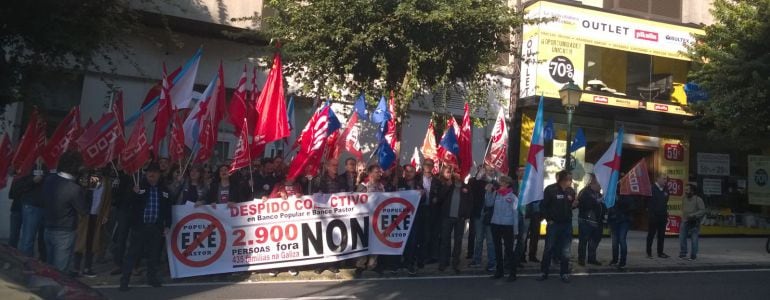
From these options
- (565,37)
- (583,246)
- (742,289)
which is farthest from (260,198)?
(565,37)

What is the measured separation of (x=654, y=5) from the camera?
58.1 ft

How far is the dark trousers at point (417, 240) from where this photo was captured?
33.1ft

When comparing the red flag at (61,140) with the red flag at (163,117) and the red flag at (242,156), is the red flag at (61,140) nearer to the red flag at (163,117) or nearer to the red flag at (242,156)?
the red flag at (163,117)

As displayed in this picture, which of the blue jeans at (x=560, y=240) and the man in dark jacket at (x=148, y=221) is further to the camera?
the blue jeans at (x=560, y=240)

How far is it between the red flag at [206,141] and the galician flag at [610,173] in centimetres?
707

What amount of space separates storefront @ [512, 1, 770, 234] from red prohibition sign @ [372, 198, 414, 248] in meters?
6.93

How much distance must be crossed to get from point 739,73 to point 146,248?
13.1 meters

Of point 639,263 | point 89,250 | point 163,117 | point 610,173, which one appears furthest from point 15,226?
point 639,263

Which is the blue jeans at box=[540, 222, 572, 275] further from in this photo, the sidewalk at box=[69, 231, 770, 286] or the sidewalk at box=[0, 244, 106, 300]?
the sidewalk at box=[0, 244, 106, 300]

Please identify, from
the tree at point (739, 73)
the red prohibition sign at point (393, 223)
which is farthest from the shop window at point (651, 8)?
the red prohibition sign at point (393, 223)

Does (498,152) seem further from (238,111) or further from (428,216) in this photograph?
(238,111)

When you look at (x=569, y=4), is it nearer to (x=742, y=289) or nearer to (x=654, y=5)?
(x=654, y=5)

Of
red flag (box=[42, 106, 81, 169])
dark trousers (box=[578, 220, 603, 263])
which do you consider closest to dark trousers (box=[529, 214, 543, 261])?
dark trousers (box=[578, 220, 603, 263])

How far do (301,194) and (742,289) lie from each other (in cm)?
692
